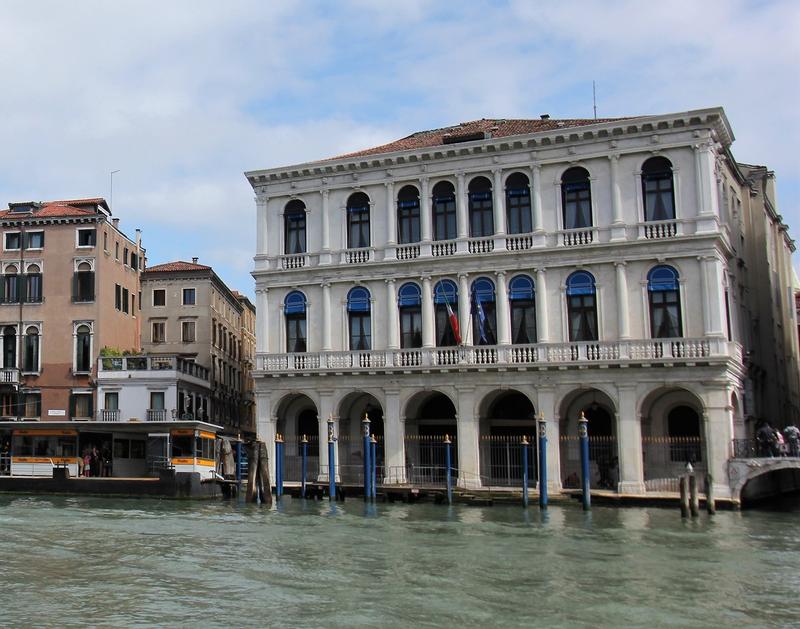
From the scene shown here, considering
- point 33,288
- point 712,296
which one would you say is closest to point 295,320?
→ point 33,288

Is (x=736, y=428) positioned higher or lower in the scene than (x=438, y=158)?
lower

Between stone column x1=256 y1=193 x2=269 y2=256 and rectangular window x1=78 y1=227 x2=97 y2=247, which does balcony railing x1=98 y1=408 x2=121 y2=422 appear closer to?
rectangular window x1=78 y1=227 x2=97 y2=247

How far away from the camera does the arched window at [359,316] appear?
3375 cm

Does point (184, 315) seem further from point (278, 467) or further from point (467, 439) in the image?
point (467, 439)

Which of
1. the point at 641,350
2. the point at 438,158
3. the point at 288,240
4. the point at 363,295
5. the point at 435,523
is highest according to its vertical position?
the point at 438,158

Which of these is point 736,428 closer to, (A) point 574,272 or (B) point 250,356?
(A) point 574,272

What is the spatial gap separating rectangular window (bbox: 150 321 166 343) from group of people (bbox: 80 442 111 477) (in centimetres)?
1394

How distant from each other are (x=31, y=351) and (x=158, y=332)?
8334mm

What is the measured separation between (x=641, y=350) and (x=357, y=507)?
979 centimetres

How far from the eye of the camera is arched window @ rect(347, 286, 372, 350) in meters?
33.8

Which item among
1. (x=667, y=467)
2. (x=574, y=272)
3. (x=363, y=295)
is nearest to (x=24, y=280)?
(x=363, y=295)

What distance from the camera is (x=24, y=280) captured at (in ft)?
136

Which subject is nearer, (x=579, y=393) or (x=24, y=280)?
(x=579, y=393)

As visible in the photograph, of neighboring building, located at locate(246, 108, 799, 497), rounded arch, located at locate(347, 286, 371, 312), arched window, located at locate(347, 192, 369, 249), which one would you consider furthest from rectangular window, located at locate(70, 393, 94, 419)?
arched window, located at locate(347, 192, 369, 249)
